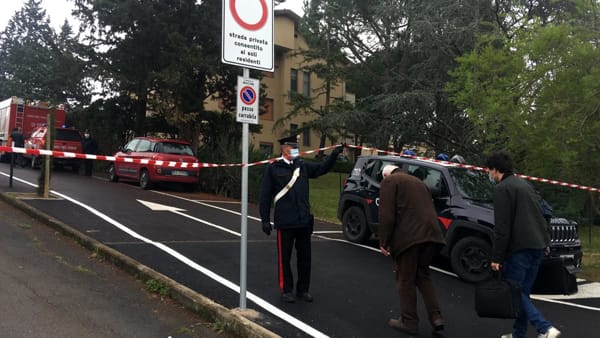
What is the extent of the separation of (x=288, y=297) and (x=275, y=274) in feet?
4.13

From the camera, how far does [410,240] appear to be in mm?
4891

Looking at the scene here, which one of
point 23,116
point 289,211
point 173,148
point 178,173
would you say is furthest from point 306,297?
point 23,116

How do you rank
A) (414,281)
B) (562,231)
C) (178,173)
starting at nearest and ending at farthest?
(414,281) < (562,231) < (178,173)

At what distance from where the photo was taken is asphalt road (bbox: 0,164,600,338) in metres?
5.25

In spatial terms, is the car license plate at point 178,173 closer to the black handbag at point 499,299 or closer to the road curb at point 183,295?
the road curb at point 183,295

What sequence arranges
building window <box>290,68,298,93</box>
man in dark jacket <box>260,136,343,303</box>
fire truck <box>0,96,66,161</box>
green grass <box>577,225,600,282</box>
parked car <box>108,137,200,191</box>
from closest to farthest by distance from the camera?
man in dark jacket <box>260,136,343,303</box> → green grass <box>577,225,600,282</box> → parked car <box>108,137,200,191</box> → fire truck <box>0,96,66,161</box> → building window <box>290,68,298,93</box>

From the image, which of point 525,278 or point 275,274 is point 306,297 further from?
point 525,278

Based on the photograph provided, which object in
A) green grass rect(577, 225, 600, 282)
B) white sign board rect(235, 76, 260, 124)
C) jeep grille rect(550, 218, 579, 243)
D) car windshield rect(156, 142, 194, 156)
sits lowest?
green grass rect(577, 225, 600, 282)

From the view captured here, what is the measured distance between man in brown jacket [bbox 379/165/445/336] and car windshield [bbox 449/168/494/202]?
A: 2.99 meters

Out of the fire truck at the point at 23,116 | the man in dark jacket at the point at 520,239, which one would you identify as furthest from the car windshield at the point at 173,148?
the man in dark jacket at the point at 520,239

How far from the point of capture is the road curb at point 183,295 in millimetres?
4672

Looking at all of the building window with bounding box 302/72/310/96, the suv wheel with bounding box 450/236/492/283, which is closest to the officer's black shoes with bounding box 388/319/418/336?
the suv wheel with bounding box 450/236/492/283

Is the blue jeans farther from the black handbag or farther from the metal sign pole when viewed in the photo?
the metal sign pole

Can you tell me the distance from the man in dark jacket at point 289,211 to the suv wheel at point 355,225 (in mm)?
3582
